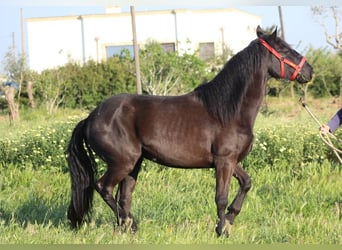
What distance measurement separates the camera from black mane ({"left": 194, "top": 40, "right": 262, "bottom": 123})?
5902 millimetres

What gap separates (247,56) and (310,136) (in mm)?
4283

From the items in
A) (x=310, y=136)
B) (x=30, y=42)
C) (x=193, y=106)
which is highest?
(x=30, y=42)

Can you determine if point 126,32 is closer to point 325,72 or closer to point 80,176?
point 325,72

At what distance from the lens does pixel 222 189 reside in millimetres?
5840

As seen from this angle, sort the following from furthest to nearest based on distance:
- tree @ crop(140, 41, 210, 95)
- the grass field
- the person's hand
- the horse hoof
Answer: tree @ crop(140, 41, 210, 95) < the person's hand < the horse hoof < the grass field

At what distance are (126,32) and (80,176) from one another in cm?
3163

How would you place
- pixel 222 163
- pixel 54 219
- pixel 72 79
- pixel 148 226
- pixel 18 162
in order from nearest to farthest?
pixel 222 163 < pixel 148 226 < pixel 54 219 < pixel 18 162 < pixel 72 79

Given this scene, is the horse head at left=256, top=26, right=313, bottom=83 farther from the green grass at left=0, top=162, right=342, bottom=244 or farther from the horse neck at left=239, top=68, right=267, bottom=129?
the green grass at left=0, top=162, right=342, bottom=244

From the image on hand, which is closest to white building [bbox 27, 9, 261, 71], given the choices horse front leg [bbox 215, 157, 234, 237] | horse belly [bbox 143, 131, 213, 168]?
horse belly [bbox 143, 131, 213, 168]

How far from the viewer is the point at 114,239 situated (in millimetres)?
5312

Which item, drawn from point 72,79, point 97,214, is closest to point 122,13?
point 72,79

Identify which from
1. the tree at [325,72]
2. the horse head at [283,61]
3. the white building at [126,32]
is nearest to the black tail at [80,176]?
the horse head at [283,61]

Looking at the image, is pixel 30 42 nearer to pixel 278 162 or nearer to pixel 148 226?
pixel 278 162

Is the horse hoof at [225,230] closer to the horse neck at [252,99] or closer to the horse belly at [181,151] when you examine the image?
the horse belly at [181,151]
